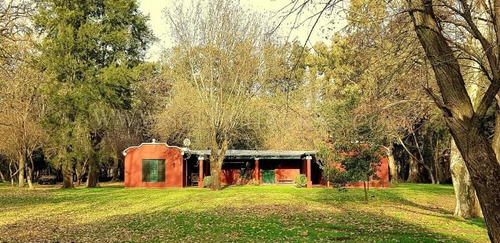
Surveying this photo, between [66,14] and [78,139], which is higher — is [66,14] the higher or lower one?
the higher one

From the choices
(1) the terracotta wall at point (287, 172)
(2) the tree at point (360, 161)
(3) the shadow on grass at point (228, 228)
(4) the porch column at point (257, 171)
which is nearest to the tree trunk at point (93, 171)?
(4) the porch column at point (257, 171)

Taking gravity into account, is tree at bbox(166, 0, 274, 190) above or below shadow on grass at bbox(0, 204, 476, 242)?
above

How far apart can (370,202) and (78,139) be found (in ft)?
72.8

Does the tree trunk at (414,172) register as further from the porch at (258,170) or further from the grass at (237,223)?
the grass at (237,223)

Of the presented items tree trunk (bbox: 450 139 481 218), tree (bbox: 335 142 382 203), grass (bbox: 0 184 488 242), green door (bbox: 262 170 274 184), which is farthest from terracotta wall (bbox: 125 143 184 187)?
tree trunk (bbox: 450 139 481 218)

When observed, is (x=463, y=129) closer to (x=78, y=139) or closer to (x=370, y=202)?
(x=370, y=202)

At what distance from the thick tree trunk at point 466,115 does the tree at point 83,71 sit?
105 feet

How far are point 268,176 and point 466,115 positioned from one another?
35545 millimetres

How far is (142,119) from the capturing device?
1754 inches

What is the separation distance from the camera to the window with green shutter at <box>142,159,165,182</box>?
117 feet

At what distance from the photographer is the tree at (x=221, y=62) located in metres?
28.8

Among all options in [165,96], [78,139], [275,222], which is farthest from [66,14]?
[275,222]

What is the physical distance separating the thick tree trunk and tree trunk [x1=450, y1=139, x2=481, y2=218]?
11.8 meters

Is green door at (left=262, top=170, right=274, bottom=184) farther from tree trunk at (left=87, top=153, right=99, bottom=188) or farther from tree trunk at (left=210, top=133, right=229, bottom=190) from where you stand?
tree trunk at (left=87, top=153, right=99, bottom=188)
